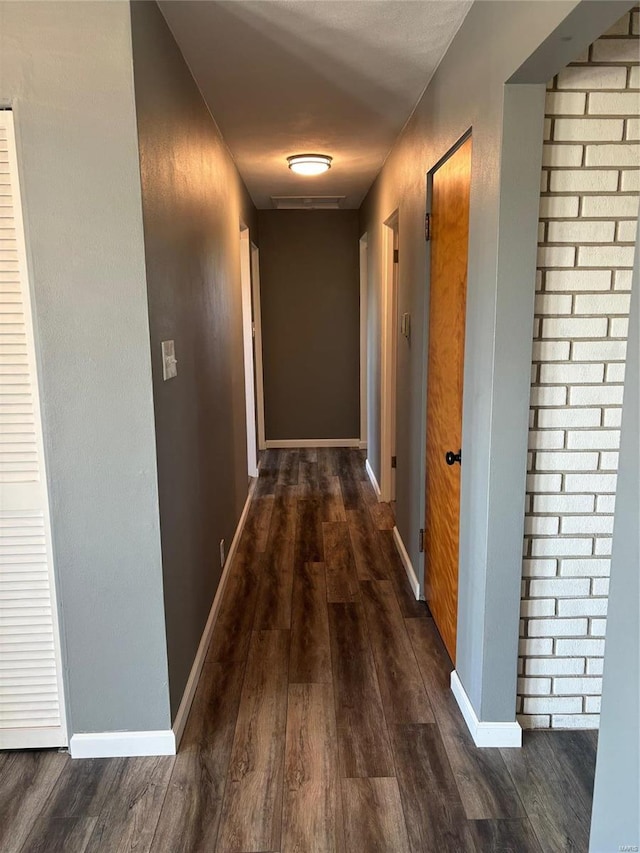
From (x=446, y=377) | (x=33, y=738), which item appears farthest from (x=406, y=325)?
(x=33, y=738)

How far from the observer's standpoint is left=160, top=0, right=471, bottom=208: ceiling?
1.88 meters

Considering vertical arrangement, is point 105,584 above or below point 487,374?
below

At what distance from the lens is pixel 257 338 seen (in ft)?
19.5

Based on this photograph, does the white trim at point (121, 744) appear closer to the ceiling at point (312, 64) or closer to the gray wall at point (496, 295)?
the gray wall at point (496, 295)

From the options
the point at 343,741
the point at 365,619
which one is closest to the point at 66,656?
the point at 343,741

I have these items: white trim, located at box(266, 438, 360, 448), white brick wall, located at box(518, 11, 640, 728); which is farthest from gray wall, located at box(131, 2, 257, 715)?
white trim, located at box(266, 438, 360, 448)

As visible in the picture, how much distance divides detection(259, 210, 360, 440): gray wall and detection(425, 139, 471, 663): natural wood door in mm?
3386

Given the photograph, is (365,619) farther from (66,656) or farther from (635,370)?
(635,370)

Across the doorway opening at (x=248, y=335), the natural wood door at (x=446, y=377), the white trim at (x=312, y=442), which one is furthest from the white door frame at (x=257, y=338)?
the natural wood door at (x=446, y=377)

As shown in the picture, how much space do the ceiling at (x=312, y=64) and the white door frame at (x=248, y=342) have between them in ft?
4.05

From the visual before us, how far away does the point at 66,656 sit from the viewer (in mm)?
1908

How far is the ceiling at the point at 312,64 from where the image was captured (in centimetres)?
188

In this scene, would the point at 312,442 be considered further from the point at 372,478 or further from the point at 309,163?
the point at 309,163

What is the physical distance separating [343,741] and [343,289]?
467 cm
